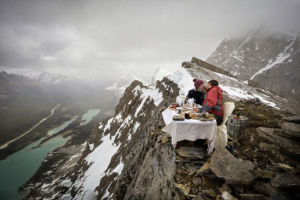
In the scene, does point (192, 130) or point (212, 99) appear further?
point (212, 99)

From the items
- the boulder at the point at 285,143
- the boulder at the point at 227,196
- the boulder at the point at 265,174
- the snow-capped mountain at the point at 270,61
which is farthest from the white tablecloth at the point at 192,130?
the snow-capped mountain at the point at 270,61

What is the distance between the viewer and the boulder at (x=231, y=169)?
4300mm

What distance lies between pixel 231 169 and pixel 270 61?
226 metres

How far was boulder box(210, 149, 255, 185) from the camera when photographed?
4.30 meters

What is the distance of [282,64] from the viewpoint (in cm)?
14325

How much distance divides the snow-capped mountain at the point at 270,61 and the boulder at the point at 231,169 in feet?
521

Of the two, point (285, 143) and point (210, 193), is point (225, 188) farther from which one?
point (285, 143)

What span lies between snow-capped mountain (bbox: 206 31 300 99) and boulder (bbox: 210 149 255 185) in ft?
521

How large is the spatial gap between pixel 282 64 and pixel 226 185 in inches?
8319

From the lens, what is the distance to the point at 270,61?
160m

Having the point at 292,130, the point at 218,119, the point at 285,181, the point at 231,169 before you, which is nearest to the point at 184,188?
the point at 231,169

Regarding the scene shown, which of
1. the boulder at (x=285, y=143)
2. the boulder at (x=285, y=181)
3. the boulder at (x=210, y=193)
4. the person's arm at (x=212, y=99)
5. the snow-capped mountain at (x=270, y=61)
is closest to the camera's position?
the boulder at (x=285, y=181)

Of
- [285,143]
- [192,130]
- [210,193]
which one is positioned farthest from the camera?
[192,130]

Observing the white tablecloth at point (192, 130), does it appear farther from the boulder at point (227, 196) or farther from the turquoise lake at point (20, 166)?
the turquoise lake at point (20, 166)
